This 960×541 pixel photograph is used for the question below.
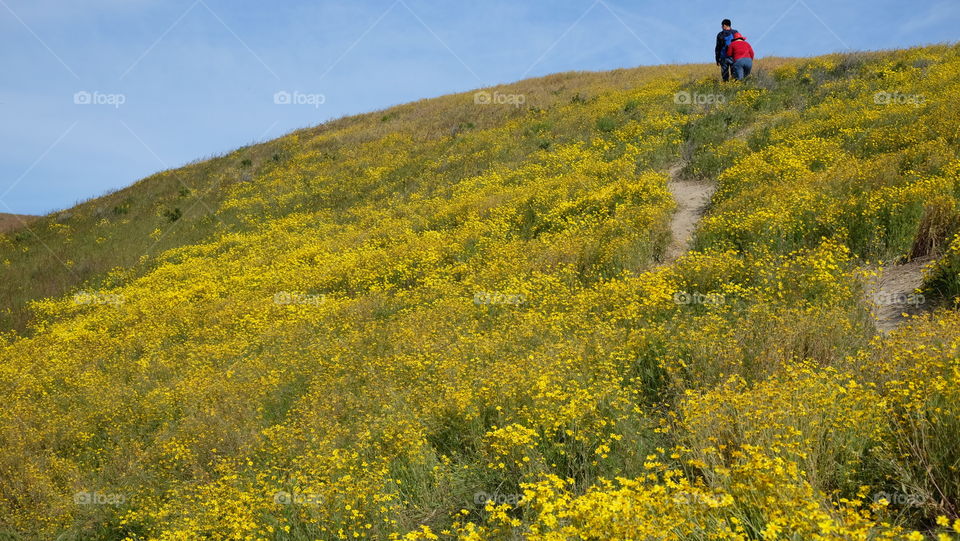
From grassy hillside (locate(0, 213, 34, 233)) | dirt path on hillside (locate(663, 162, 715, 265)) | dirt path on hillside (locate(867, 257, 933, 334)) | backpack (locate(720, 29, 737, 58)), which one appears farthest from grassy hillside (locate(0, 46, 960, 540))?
grassy hillside (locate(0, 213, 34, 233))

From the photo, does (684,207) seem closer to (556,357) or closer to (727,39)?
(556,357)

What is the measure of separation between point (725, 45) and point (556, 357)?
60.5 feet

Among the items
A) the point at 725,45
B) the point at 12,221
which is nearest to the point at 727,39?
the point at 725,45

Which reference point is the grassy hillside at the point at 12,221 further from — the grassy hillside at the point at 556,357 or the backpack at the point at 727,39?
the backpack at the point at 727,39

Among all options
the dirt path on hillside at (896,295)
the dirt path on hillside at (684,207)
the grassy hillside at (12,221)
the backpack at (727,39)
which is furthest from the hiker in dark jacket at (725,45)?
the grassy hillside at (12,221)

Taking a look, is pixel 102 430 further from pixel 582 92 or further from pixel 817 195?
pixel 582 92

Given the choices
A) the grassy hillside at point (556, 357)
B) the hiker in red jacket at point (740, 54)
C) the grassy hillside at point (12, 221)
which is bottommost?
the grassy hillside at point (556, 357)

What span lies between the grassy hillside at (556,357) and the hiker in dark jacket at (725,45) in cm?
178

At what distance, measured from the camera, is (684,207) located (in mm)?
12477

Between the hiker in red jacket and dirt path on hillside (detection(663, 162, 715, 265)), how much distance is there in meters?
7.32

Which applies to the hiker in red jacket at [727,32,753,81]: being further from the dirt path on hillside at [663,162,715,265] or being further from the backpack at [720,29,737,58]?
the dirt path on hillside at [663,162,715,265]

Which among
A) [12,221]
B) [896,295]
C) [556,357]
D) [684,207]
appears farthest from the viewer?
[12,221]

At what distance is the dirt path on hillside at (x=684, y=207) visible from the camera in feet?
33.3

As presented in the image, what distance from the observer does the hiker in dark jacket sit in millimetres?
19362
